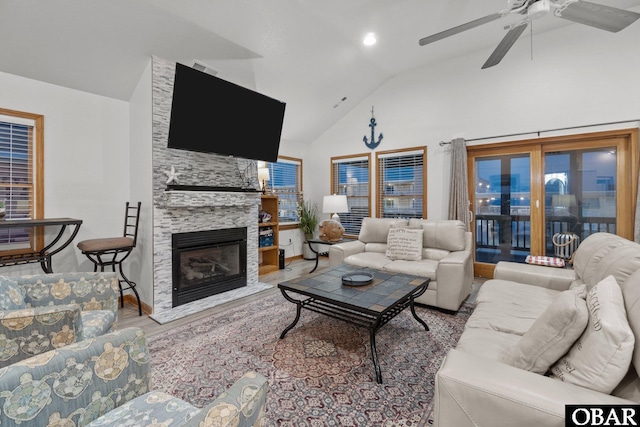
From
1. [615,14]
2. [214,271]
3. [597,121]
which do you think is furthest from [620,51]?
[214,271]

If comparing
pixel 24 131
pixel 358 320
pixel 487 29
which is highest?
pixel 487 29

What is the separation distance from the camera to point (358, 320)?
7.37 ft

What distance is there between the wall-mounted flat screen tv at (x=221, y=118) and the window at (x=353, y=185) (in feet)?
6.60

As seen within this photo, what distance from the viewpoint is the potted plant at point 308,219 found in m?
5.92

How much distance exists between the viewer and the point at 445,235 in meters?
→ 3.68

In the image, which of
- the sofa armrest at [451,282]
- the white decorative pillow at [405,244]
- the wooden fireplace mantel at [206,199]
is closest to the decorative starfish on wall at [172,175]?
the wooden fireplace mantel at [206,199]

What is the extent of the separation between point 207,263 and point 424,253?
2.75m

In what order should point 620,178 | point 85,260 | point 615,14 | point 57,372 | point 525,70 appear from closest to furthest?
point 57,372, point 615,14, point 85,260, point 620,178, point 525,70

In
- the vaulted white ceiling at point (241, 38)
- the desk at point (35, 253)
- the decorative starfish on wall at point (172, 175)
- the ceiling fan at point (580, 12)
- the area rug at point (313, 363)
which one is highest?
the vaulted white ceiling at point (241, 38)

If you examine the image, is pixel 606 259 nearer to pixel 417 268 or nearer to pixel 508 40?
pixel 417 268

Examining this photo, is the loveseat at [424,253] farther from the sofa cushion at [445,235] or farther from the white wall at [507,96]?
the white wall at [507,96]

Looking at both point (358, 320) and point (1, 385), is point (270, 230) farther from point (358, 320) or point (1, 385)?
point (1, 385)

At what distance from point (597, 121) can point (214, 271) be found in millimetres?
5011

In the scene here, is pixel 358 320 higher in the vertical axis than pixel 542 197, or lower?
lower
